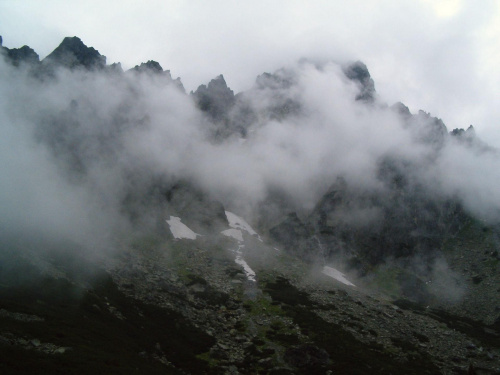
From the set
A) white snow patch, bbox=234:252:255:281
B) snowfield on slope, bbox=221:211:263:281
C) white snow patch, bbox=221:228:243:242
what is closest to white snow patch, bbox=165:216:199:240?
white snow patch, bbox=221:228:243:242

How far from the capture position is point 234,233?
459 ft

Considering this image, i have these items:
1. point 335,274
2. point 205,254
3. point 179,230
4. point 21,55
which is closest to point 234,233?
point 179,230

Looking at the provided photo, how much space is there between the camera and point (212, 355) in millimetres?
61844

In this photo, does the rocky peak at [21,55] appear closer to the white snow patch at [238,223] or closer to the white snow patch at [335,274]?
the white snow patch at [238,223]

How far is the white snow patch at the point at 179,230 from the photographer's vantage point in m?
125

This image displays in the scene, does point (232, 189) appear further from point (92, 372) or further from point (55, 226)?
point (92, 372)

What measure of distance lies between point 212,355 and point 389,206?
126m

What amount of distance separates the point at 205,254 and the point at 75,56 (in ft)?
404

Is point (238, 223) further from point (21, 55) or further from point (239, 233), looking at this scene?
point (21, 55)

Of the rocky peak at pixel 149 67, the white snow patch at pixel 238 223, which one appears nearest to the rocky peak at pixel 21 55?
the rocky peak at pixel 149 67

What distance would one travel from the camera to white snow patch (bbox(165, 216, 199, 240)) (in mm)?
125000

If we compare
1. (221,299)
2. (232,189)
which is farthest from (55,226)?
(232,189)

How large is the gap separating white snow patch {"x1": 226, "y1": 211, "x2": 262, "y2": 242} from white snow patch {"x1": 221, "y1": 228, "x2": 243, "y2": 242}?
5035 millimetres

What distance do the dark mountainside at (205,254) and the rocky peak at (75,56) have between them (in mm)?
662
